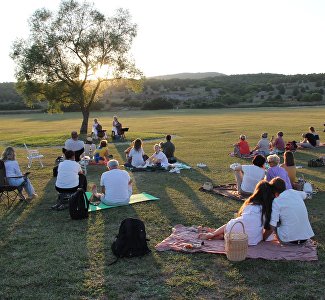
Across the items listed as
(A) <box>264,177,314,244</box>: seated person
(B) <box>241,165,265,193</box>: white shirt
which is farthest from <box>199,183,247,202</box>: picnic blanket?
(A) <box>264,177,314,244</box>: seated person

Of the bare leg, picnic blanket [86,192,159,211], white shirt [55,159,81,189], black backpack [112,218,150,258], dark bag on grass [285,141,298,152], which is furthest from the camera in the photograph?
dark bag on grass [285,141,298,152]

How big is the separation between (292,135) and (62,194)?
2129 centimetres

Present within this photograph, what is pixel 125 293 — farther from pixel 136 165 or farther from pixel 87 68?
pixel 87 68

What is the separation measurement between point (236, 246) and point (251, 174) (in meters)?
4.39

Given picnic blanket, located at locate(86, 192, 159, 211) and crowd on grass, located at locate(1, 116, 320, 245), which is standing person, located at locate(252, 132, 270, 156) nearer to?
crowd on grass, located at locate(1, 116, 320, 245)

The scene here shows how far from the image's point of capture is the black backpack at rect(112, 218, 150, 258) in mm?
7496

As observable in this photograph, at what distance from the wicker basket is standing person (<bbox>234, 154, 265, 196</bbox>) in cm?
416

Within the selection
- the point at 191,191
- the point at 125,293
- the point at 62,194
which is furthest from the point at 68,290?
the point at 191,191

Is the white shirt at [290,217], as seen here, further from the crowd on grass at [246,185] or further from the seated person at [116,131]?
the seated person at [116,131]

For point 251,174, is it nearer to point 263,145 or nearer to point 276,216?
point 276,216

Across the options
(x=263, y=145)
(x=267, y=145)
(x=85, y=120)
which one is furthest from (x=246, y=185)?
(x=85, y=120)

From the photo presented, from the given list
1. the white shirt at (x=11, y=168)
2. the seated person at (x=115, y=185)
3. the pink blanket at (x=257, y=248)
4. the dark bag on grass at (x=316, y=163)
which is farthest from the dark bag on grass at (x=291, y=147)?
the white shirt at (x=11, y=168)

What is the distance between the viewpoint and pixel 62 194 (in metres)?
10.9

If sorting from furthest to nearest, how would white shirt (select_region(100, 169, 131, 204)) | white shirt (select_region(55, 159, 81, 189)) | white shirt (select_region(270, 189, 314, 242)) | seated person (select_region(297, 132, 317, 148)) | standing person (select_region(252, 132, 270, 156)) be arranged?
1. seated person (select_region(297, 132, 317, 148))
2. standing person (select_region(252, 132, 270, 156))
3. white shirt (select_region(55, 159, 81, 189))
4. white shirt (select_region(100, 169, 131, 204))
5. white shirt (select_region(270, 189, 314, 242))
